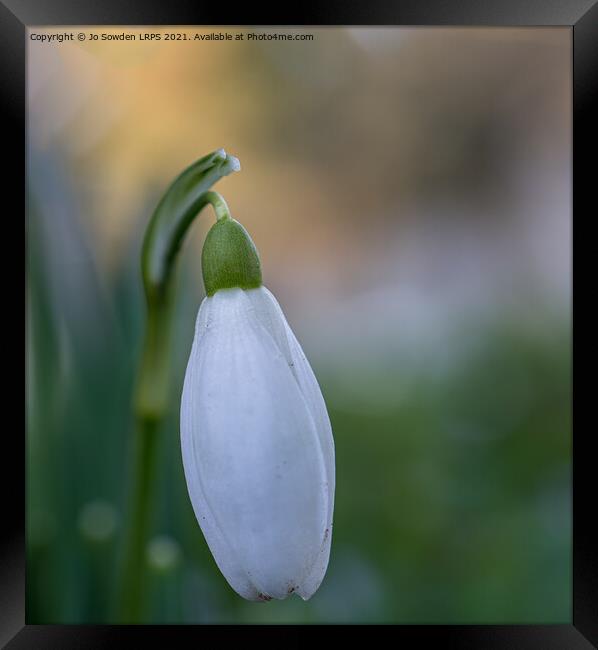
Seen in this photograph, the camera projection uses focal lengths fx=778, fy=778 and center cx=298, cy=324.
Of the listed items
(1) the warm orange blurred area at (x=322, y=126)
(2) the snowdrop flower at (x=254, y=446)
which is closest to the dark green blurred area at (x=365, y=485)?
(1) the warm orange blurred area at (x=322, y=126)

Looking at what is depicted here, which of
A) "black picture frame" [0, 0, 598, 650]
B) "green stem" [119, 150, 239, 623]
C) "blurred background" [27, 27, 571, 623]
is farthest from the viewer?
"blurred background" [27, 27, 571, 623]

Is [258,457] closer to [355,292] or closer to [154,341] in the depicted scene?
[154,341]

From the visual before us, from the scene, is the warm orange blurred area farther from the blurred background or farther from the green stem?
the green stem

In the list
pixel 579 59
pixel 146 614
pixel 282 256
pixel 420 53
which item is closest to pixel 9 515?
pixel 146 614

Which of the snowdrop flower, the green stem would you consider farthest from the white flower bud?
the green stem

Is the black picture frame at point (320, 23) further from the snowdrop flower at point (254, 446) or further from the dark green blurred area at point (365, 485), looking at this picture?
the snowdrop flower at point (254, 446)

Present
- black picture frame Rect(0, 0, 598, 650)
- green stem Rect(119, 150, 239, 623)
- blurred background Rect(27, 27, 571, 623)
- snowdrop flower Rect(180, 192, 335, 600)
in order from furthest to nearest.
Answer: blurred background Rect(27, 27, 571, 623)
black picture frame Rect(0, 0, 598, 650)
green stem Rect(119, 150, 239, 623)
snowdrop flower Rect(180, 192, 335, 600)

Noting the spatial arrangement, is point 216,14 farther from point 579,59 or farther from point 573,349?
point 573,349
